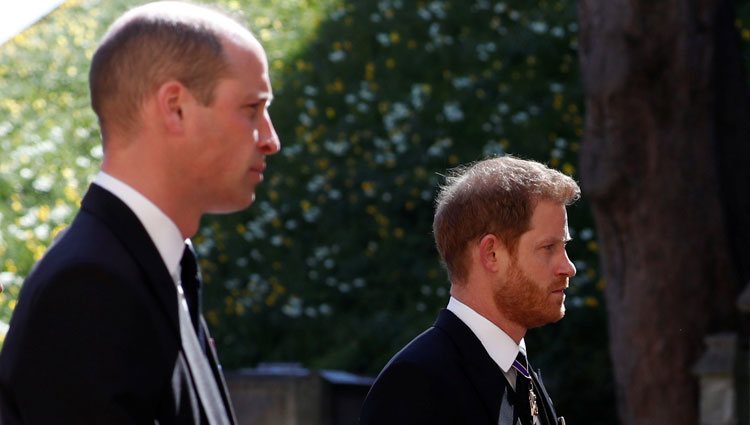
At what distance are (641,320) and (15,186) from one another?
5.88m

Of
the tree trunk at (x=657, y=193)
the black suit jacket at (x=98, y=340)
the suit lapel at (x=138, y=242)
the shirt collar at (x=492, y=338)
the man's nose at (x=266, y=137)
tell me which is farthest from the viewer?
the tree trunk at (x=657, y=193)

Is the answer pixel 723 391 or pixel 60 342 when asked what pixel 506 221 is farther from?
pixel 723 391

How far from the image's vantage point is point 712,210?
25.6ft

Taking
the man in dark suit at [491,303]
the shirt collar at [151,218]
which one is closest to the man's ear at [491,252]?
the man in dark suit at [491,303]

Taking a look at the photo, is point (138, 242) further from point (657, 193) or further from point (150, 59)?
point (657, 193)

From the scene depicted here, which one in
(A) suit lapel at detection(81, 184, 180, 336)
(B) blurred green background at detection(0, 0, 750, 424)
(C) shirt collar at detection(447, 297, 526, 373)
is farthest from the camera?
(B) blurred green background at detection(0, 0, 750, 424)

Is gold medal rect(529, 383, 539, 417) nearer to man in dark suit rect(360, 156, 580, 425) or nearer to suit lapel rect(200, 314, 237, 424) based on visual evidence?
man in dark suit rect(360, 156, 580, 425)

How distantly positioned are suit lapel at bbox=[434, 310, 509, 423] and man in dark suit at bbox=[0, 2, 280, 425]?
916mm

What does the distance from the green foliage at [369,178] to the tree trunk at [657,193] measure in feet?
4.40

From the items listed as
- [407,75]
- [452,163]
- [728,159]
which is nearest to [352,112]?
[407,75]

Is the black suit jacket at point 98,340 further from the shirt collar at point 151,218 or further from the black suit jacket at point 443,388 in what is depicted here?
the black suit jacket at point 443,388

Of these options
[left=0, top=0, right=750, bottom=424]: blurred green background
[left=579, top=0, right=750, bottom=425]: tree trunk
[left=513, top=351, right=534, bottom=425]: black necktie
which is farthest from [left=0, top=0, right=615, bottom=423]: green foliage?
[left=513, top=351, right=534, bottom=425]: black necktie

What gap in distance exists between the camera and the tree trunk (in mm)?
7621

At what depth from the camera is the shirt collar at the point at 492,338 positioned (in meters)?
2.91
